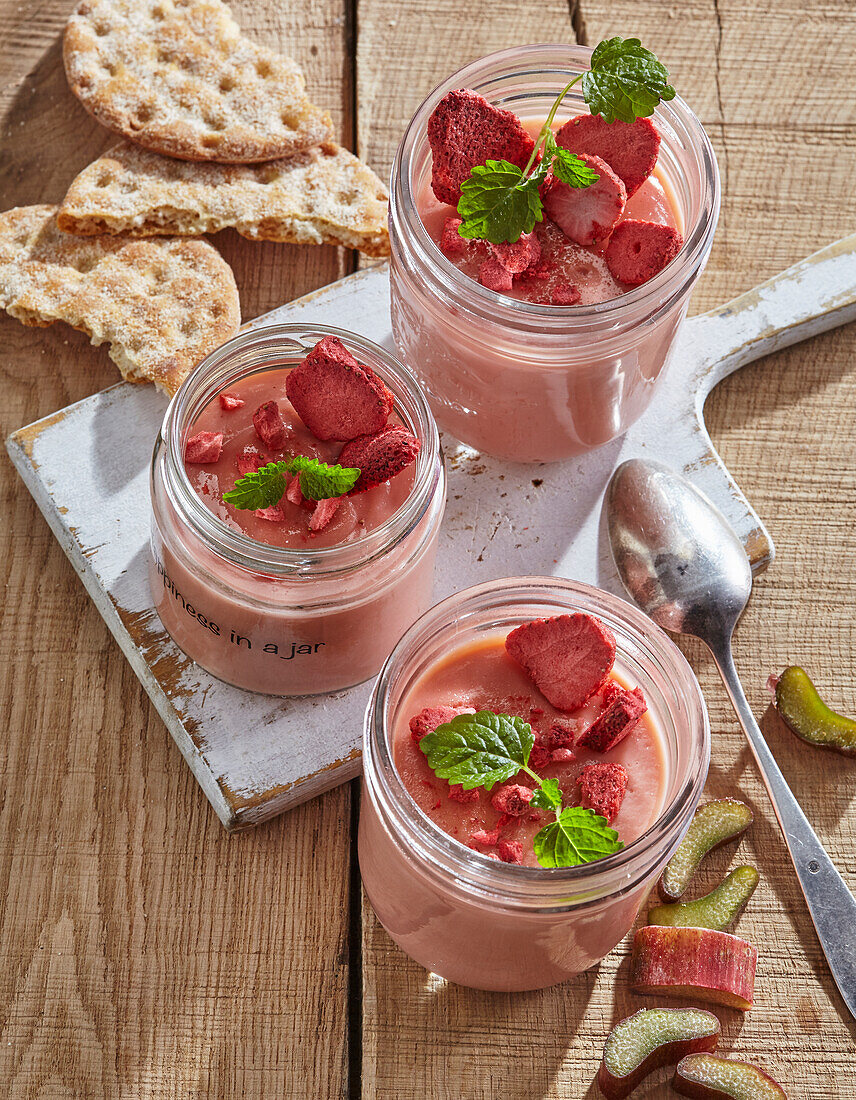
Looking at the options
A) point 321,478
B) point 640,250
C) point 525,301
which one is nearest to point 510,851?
point 321,478

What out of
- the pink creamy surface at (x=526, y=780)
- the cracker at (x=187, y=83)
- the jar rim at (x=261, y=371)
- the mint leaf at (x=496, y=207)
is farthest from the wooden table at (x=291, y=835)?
the mint leaf at (x=496, y=207)

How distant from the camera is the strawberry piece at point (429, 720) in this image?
145 centimetres

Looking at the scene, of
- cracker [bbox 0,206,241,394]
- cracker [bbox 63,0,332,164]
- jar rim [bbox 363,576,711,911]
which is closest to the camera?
jar rim [bbox 363,576,711,911]

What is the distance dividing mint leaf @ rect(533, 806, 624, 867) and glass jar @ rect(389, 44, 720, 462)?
2.13 feet

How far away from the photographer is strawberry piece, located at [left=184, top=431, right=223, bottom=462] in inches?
61.7

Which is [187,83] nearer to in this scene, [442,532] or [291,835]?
→ [442,532]

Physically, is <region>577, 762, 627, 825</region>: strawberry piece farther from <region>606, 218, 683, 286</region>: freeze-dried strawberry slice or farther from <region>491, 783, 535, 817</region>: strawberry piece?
<region>606, 218, 683, 286</region>: freeze-dried strawberry slice

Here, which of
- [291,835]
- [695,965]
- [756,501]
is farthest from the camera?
[756,501]

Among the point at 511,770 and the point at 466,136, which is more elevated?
the point at 466,136

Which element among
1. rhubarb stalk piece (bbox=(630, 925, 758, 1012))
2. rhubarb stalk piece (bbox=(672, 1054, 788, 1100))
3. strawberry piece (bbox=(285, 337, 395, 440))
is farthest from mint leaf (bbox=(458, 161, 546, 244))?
rhubarb stalk piece (bbox=(672, 1054, 788, 1100))

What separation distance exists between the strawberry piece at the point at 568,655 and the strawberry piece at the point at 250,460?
1.34 ft

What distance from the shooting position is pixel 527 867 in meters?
1.29

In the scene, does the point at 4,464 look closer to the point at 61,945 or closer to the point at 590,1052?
the point at 61,945

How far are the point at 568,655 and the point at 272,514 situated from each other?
16.5 inches
